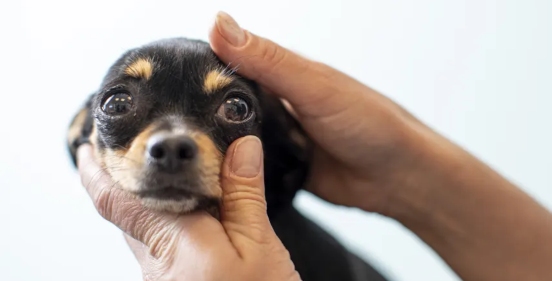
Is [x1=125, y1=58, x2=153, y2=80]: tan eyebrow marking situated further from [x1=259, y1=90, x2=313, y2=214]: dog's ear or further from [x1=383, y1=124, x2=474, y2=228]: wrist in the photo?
[x1=383, y1=124, x2=474, y2=228]: wrist

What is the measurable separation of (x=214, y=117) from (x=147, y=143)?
21 cm

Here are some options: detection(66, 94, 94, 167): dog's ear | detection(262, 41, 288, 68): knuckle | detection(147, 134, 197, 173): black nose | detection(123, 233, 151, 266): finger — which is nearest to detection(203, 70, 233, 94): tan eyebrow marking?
detection(262, 41, 288, 68): knuckle

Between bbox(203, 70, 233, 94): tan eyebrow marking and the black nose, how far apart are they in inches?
9.0

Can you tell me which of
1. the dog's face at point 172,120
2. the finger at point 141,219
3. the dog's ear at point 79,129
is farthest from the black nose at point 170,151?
→ the dog's ear at point 79,129

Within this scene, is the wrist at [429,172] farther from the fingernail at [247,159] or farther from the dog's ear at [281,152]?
the fingernail at [247,159]

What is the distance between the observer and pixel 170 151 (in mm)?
961

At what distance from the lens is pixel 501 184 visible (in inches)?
56.7

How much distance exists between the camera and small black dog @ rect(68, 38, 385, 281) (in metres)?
1.01

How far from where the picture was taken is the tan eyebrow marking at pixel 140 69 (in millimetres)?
1162

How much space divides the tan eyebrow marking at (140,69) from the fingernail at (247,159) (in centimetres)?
27

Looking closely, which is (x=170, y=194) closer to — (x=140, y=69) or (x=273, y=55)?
(x=140, y=69)

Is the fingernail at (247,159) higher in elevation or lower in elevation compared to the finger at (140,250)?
higher

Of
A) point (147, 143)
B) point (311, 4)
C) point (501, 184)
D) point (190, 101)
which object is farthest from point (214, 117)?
point (311, 4)

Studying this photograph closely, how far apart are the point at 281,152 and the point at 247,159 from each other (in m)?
0.40
